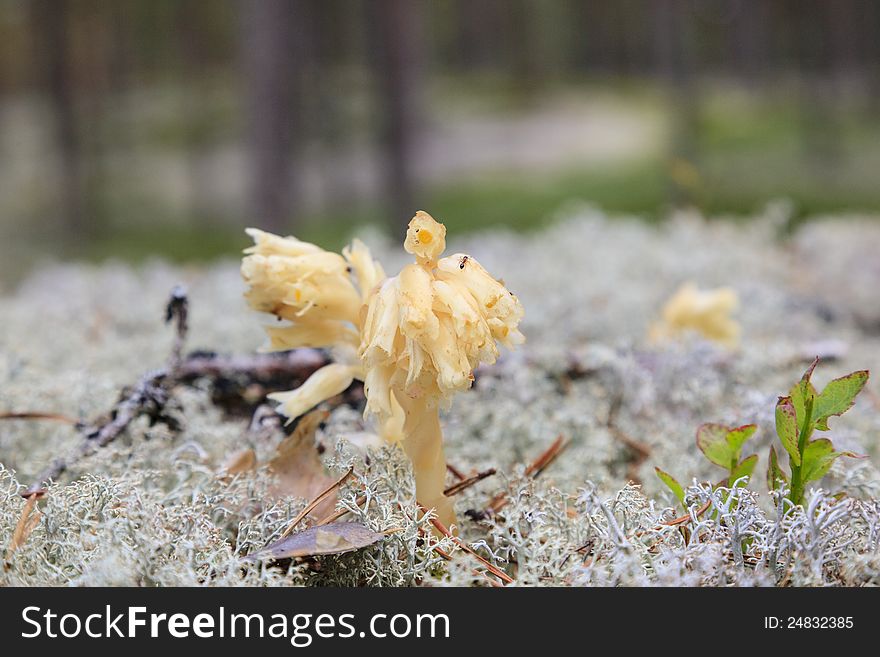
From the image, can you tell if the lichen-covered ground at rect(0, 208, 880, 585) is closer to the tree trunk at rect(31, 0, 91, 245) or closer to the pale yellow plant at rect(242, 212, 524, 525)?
the pale yellow plant at rect(242, 212, 524, 525)

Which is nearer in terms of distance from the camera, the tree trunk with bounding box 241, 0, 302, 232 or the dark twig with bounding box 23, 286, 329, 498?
the dark twig with bounding box 23, 286, 329, 498

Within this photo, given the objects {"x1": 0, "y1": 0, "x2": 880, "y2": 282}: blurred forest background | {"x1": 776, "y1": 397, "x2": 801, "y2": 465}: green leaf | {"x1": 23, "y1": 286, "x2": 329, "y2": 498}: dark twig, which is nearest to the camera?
{"x1": 776, "y1": 397, "x2": 801, "y2": 465}: green leaf

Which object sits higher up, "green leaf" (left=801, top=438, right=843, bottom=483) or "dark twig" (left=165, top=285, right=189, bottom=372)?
"dark twig" (left=165, top=285, right=189, bottom=372)

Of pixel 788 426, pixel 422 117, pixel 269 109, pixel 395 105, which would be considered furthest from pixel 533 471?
pixel 422 117

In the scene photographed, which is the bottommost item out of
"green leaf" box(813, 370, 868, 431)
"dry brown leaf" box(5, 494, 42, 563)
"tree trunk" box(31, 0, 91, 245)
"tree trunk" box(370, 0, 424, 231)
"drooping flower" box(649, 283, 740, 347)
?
"dry brown leaf" box(5, 494, 42, 563)

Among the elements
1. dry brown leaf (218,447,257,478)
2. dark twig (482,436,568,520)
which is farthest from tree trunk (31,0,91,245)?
dark twig (482,436,568,520)

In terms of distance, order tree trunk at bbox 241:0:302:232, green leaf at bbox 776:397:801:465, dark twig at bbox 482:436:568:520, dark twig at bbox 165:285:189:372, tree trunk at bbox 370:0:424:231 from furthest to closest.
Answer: tree trunk at bbox 370:0:424:231
tree trunk at bbox 241:0:302:232
dark twig at bbox 165:285:189:372
dark twig at bbox 482:436:568:520
green leaf at bbox 776:397:801:465

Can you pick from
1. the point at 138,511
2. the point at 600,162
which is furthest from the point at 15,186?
the point at 138,511

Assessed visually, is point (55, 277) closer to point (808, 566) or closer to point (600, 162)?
point (808, 566)
